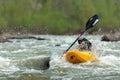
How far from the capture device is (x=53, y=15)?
105875 mm

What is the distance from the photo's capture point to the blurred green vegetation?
98.8 meters

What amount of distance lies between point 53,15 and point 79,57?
8780cm

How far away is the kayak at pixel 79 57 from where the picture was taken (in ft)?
60.6

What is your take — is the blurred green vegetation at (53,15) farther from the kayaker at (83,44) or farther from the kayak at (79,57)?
the kayak at (79,57)

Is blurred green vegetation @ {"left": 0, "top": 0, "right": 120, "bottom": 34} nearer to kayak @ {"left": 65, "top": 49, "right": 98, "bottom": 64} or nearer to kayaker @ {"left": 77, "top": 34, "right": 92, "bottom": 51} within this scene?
kayaker @ {"left": 77, "top": 34, "right": 92, "bottom": 51}

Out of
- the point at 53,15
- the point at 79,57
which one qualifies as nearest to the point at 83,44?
the point at 79,57

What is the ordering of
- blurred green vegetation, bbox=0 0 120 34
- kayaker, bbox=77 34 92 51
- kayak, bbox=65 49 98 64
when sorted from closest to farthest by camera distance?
kayak, bbox=65 49 98 64, kayaker, bbox=77 34 92 51, blurred green vegetation, bbox=0 0 120 34

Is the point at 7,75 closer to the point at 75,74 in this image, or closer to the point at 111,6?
the point at 75,74

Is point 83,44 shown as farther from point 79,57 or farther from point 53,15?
point 53,15

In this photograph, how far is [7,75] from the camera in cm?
1527

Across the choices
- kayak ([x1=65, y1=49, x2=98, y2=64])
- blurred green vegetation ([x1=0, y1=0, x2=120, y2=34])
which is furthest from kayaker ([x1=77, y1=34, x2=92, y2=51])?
blurred green vegetation ([x1=0, y1=0, x2=120, y2=34])

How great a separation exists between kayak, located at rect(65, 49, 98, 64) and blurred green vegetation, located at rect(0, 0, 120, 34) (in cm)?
7568

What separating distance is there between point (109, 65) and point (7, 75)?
5.23 metres

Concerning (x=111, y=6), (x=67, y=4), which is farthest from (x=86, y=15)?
(x=111, y=6)
